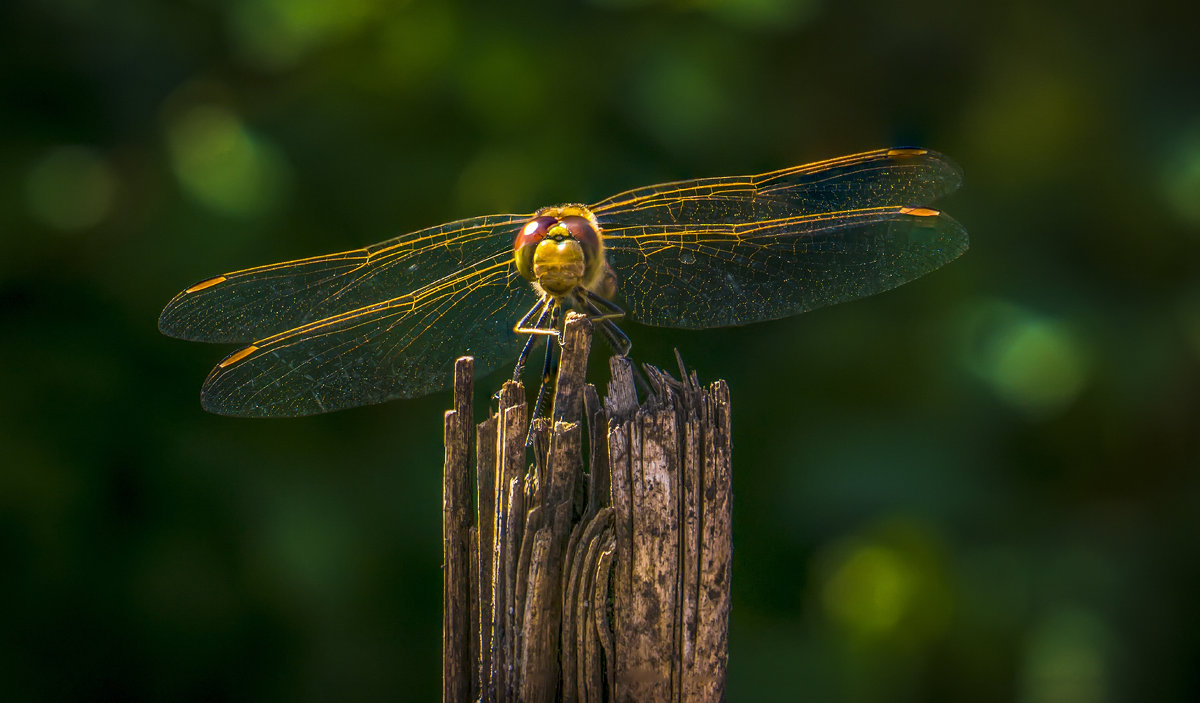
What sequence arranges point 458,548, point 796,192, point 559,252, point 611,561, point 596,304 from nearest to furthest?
point 611,561 < point 458,548 < point 559,252 < point 596,304 < point 796,192

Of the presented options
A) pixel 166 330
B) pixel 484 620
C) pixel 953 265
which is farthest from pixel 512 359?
pixel 953 265

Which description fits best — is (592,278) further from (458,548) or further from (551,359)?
(458,548)

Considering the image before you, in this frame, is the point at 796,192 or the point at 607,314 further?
the point at 796,192

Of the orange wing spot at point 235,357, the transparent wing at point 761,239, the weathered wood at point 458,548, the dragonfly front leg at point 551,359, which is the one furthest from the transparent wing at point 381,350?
the weathered wood at point 458,548

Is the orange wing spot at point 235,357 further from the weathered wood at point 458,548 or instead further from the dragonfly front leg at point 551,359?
the weathered wood at point 458,548

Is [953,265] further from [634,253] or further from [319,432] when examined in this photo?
[319,432]

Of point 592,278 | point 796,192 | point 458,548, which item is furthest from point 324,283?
point 796,192
